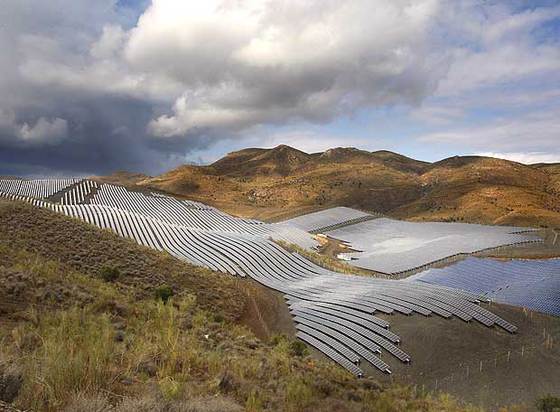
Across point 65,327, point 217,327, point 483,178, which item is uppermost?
point 483,178

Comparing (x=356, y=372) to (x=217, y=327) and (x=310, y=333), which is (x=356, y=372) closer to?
(x=310, y=333)

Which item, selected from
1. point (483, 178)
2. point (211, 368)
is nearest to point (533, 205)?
point (483, 178)

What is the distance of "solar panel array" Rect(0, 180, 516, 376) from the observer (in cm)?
1917

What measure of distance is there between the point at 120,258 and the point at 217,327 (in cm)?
1183

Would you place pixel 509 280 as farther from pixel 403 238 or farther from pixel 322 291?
pixel 403 238

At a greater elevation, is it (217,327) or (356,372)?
(217,327)

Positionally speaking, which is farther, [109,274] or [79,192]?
[79,192]

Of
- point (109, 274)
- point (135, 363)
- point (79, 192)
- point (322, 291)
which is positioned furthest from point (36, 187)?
point (135, 363)

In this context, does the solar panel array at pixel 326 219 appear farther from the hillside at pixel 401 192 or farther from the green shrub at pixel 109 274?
the green shrub at pixel 109 274

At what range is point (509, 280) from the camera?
28.1m

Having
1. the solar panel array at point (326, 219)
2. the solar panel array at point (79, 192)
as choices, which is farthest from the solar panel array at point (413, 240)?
the solar panel array at point (79, 192)

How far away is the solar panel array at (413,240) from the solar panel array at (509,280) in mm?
5586

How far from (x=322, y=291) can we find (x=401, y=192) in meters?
83.7

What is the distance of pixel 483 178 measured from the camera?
98.4m
